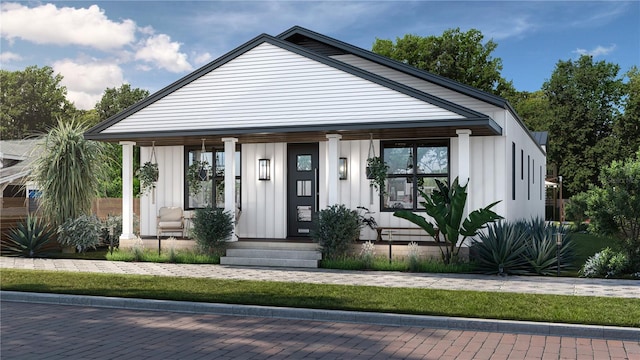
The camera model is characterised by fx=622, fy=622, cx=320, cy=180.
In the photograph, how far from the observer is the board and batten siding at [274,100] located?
14.1m

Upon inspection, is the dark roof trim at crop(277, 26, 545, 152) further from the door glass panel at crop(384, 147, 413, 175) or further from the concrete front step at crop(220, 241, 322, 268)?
the concrete front step at crop(220, 241, 322, 268)

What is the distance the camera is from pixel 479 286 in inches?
447

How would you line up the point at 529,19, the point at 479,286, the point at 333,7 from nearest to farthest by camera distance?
1. the point at 479,286
2. the point at 333,7
3. the point at 529,19

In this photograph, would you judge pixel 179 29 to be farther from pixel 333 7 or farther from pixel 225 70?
pixel 225 70

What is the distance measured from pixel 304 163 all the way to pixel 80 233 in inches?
255

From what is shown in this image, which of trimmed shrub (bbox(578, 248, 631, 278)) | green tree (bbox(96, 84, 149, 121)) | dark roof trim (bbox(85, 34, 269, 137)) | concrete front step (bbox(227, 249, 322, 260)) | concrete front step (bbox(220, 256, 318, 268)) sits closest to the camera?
trimmed shrub (bbox(578, 248, 631, 278))

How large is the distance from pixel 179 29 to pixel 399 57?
912 inches

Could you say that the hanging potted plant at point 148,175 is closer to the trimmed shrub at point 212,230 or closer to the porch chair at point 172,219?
the porch chair at point 172,219

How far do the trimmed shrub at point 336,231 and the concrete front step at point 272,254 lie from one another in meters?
0.33

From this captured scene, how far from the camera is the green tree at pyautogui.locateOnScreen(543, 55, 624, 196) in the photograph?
4691cm

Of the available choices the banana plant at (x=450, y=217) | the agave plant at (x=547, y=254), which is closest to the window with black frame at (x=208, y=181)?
the banana plant at (x=450, y=217)

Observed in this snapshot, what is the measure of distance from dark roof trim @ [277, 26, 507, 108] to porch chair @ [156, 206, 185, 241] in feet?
19.2

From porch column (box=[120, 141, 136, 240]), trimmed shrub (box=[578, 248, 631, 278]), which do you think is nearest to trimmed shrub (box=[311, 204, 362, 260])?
trimmed shrub (box=[578, 248, 631, 278])

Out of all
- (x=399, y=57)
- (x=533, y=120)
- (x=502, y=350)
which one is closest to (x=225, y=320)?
(x=502, y=350)
